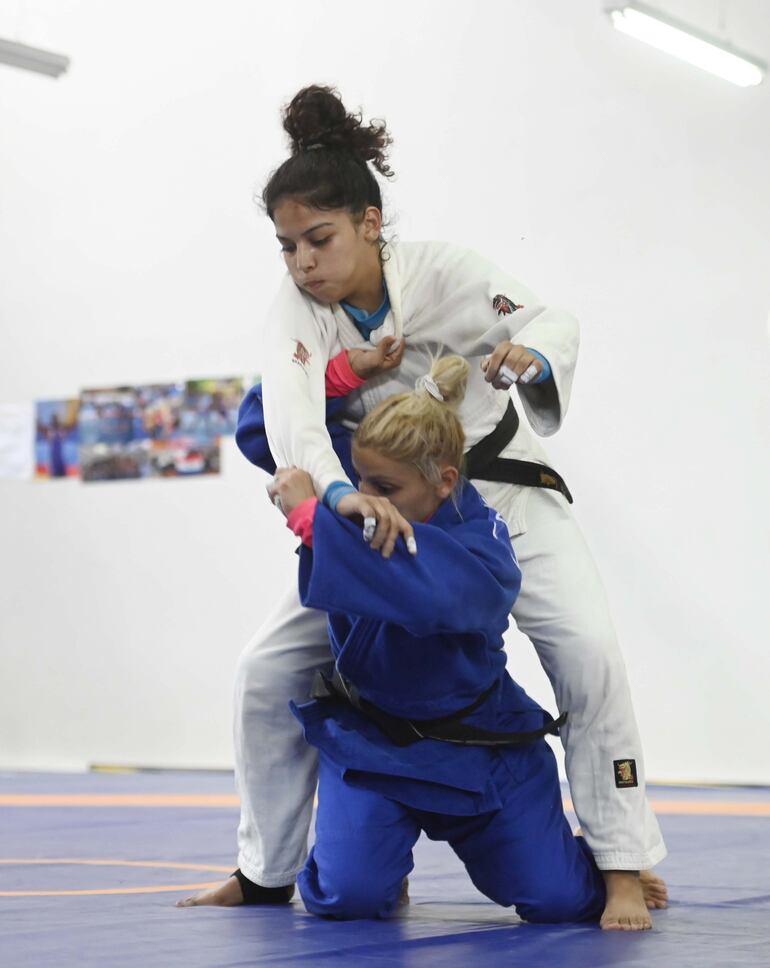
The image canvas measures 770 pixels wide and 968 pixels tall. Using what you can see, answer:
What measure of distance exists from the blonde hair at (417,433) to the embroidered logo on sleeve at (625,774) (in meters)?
0.63

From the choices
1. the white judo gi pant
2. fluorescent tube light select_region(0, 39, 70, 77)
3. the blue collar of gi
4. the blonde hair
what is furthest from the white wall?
the blonde hair

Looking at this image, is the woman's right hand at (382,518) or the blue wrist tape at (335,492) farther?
the blue wrist tape at (335,492)

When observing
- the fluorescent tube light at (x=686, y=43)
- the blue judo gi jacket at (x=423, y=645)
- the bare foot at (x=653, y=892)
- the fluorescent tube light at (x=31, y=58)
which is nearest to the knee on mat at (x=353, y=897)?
the blue judo gi jacket at (x=423, y=645)

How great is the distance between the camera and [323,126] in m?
2.64

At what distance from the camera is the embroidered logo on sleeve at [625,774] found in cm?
238

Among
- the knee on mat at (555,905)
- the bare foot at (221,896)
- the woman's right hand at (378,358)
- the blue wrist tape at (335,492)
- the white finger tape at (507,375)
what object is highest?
the woman's right hand at (378,358)

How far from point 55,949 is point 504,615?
2.90 feet

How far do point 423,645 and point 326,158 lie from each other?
965 millimetres

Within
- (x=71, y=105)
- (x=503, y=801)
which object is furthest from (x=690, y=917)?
(x=71, y=105)

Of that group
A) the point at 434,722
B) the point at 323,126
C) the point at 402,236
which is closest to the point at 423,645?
the point at 434,722

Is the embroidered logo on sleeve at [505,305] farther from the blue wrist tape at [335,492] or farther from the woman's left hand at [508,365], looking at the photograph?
the blue wrist tape at [335,492]

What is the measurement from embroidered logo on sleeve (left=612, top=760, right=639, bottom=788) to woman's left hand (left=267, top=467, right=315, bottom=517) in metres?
0.77

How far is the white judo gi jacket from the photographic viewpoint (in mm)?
2359

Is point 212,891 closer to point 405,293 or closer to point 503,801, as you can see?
point 503,801
